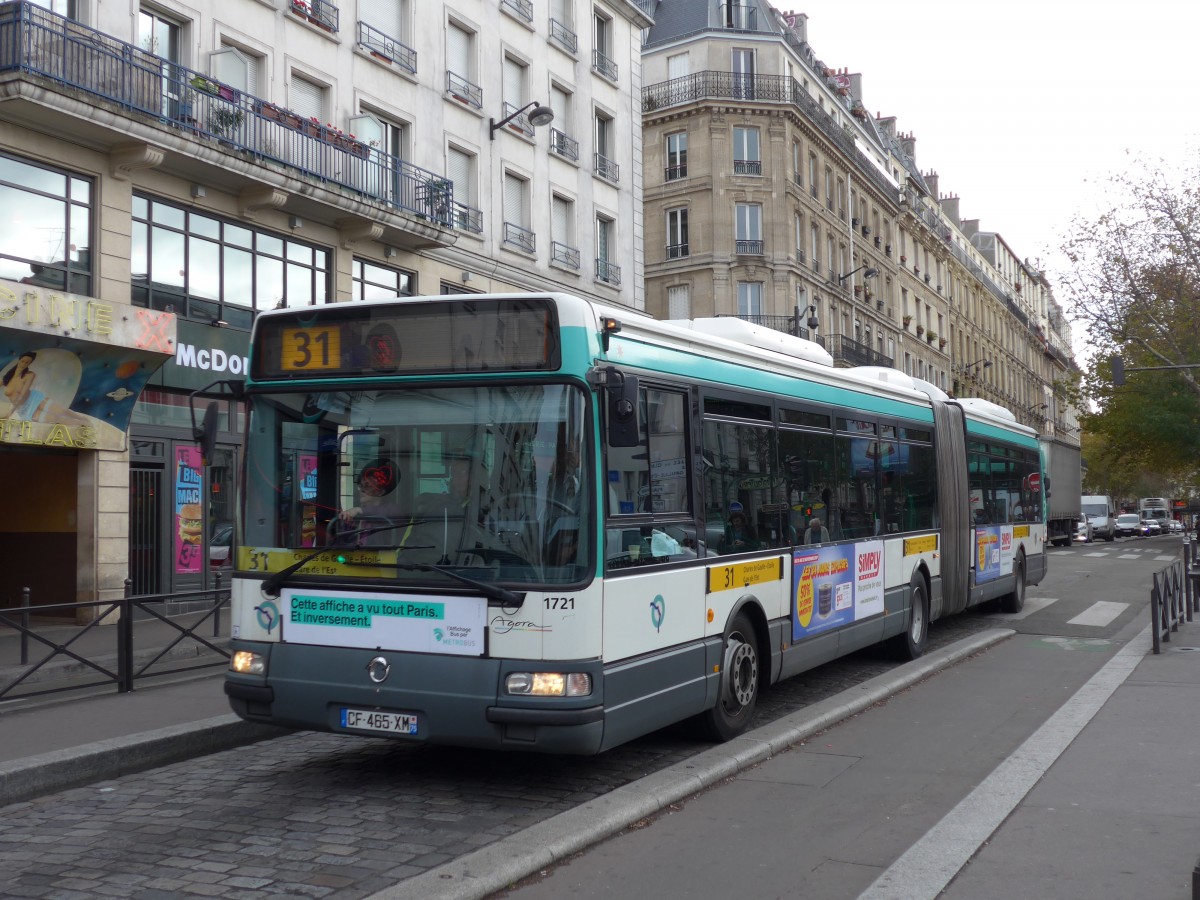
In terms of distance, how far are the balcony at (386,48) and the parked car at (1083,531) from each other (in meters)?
42.5

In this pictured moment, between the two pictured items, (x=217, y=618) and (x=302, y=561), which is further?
(x=217, y=618)

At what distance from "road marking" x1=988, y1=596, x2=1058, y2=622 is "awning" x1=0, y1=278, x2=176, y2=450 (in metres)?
12.5

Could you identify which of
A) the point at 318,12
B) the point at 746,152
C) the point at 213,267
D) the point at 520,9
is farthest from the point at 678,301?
the point at 213,267

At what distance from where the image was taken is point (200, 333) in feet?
58.4

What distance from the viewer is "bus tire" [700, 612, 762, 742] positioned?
7.80 meters

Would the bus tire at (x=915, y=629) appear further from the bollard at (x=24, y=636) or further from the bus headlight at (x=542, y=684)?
the bollard at (x=24, y=636)

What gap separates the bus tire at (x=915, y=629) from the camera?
1220 cm

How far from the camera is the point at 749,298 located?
4428 centimetres

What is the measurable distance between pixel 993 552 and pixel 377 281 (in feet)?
38.5

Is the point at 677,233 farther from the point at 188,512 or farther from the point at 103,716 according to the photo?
the point at 103,716

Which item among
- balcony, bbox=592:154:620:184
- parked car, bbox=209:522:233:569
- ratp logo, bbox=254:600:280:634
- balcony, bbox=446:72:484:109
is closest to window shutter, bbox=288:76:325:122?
balcony, bbox=446:72:484:109

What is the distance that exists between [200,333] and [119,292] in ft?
5.06

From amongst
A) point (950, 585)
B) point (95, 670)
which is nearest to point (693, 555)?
point (95, 670)

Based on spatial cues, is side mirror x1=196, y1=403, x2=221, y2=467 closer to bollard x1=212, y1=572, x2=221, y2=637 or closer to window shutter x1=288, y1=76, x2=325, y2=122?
bollard x1=212, y1=572, x2=221, y2=637
